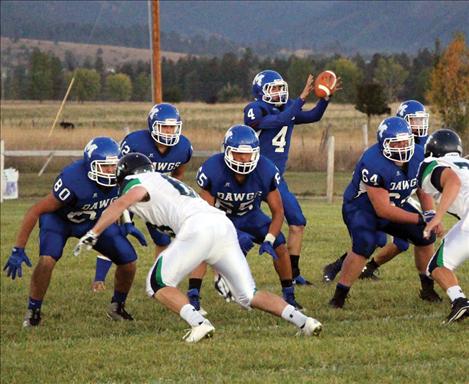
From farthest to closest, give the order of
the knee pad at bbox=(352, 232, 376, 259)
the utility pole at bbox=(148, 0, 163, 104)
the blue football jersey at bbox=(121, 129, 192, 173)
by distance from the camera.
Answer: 1. the utility pole at bbox=(148, 0, 163, 104)
2. the blue football jersey at bbox=(121, 129, 192, 173)
3. the knee pad at bbox=(352, 232, 376, 259)

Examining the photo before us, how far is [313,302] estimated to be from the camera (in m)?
10.0

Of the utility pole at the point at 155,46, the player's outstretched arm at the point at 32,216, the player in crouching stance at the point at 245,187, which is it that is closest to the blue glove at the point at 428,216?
the player in crouching stance at the point at 245,187

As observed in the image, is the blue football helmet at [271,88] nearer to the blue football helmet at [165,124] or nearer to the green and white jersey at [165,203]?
the blue football helmet at [165,124]

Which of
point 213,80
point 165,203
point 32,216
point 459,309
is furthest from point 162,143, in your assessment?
point 213,80

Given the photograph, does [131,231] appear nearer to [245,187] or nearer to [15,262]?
[15,262]

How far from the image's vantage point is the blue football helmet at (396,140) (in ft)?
29.5

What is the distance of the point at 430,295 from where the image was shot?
9961 millimetres

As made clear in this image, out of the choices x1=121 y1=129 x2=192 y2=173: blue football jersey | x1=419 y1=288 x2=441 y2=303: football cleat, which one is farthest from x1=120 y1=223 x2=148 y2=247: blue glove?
x1=419 y1=288 x2=441 y2=303: football cleat

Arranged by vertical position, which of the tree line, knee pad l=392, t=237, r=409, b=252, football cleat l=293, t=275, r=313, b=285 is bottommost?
the tree line

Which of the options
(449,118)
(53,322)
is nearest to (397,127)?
(53,322)

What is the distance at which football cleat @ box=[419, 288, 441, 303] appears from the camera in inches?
391

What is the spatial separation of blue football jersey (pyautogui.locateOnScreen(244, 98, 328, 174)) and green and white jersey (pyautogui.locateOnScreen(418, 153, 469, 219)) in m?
1.97

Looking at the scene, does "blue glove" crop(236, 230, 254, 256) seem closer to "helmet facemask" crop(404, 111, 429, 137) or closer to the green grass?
the green grass

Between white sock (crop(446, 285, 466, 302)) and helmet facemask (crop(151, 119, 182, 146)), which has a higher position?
helmet facemask (crop(151, 119, 182, 146))
